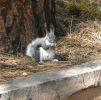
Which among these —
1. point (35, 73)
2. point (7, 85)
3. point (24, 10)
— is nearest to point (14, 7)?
point (24, 10)

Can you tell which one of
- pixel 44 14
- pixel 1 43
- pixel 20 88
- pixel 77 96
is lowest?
pixel 77 96

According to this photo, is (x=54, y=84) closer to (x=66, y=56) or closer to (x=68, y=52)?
(x=66, y=56)

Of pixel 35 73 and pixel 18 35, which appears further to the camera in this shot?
pixel 18 35

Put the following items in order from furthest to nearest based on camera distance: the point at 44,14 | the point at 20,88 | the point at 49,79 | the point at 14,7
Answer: the point at 44,14
the point at 14,7
the point at 49,79
the point at 20,88

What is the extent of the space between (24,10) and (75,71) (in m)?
0.96

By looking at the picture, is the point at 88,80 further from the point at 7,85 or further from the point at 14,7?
the point at 14,7

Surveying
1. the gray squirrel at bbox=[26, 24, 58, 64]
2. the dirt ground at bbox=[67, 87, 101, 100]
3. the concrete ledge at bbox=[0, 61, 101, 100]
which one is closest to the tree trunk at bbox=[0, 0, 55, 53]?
the gray squirrel at bbox=[26, 24, 58, 64]

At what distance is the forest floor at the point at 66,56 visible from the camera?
3.13 metres

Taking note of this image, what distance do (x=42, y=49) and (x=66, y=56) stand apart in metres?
0.37

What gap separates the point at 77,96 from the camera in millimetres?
3172

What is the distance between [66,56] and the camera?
3.70m

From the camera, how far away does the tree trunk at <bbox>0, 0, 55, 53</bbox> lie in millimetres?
3466

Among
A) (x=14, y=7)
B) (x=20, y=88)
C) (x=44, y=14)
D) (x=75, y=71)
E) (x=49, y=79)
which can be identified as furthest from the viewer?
(x=44, y=14)

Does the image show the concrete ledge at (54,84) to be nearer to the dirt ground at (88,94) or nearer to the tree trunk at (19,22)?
the dirt ground at (88,94)
